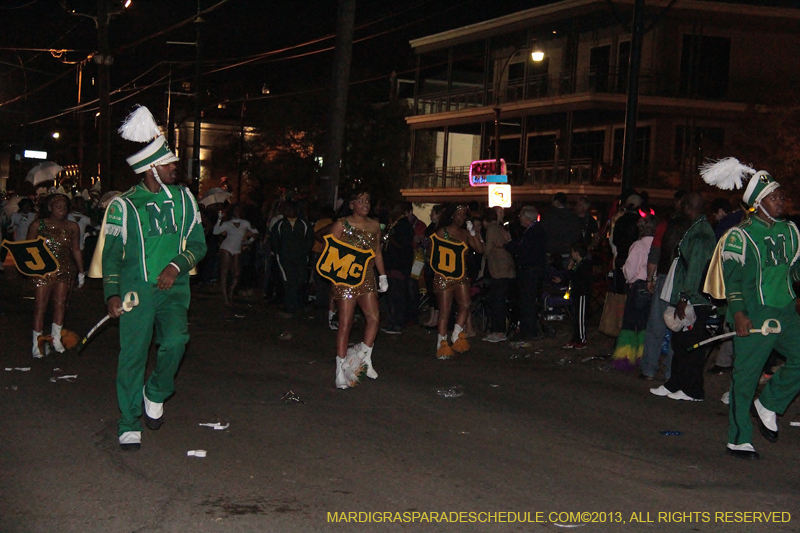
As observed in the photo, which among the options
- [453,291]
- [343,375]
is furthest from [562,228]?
[343,375]

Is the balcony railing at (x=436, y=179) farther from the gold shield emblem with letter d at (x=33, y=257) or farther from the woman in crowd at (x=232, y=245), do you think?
the gold shield emblem with letter d at (x=33, y=257)

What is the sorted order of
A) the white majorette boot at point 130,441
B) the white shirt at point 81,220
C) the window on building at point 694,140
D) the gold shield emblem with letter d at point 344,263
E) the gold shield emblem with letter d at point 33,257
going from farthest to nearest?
the window on building at point 694,140 → the white shirt at point 81,220 → the gold shield emblem with letter d at point 33,257 → the gold shield emblem with letter d at point 344,263 → the white majorette boot at point 130,441

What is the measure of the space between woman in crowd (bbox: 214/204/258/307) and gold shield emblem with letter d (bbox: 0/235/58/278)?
279 inches

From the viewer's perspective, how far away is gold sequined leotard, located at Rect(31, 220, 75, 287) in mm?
11555

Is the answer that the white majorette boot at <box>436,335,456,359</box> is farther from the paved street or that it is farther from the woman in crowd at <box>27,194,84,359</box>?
the woman in crowd at <box>27,194,84,359</box>

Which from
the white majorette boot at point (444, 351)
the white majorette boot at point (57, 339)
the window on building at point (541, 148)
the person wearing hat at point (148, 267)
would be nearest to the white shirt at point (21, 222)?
the white majorette boot at point (57, 339)

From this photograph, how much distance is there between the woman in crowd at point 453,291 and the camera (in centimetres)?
1239

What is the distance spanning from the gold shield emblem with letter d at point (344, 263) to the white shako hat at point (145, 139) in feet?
10.2

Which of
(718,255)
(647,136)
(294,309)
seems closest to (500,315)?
(294,309)

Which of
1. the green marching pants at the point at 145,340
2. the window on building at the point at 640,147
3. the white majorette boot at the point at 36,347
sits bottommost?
the white majorette boot at the point at 36,347

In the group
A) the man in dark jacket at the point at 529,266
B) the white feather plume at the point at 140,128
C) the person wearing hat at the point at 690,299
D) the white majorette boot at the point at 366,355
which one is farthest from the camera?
the man in dark jacket at the point at 529,266

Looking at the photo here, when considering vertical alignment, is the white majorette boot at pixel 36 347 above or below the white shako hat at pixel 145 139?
below

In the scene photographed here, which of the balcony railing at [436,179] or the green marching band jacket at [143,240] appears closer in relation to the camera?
the green marching band jacket at [143,240]

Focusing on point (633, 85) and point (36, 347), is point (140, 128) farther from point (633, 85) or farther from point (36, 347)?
point (633, 85)
